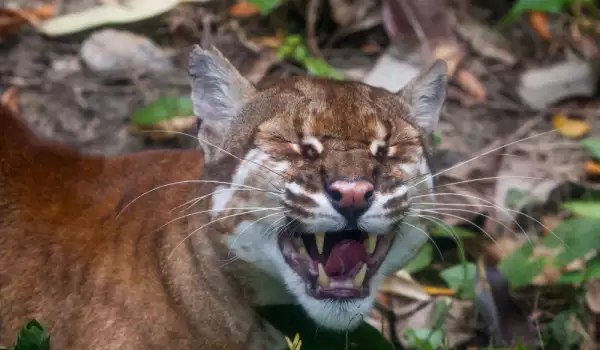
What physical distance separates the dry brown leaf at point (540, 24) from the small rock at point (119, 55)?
9.10ft

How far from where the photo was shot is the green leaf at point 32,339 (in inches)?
104

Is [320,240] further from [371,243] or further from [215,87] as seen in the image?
[215,87]

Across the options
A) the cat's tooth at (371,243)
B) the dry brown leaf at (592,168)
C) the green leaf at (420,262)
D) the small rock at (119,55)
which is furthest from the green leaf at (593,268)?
the small rock at (119,55)

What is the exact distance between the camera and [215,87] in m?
3.11

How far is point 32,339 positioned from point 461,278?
2.19 metres

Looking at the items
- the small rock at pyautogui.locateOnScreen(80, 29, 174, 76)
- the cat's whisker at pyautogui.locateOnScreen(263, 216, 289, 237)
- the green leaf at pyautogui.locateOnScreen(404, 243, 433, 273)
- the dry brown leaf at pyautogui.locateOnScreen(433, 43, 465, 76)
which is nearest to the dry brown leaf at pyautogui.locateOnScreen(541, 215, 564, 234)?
the green leaf at pyautogui.locateOnScreen(404, 243, 433, 273)

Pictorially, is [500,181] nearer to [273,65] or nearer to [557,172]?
[557,172]

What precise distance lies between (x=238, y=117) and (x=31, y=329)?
1021 millimetres

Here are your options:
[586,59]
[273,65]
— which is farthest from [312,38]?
[586,59]

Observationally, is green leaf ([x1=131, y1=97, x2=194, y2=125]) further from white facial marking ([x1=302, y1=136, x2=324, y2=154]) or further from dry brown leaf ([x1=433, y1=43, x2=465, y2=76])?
white facial marking ([x1=302, y1=136, x2=324, y2=154])

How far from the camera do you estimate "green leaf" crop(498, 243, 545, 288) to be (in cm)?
396

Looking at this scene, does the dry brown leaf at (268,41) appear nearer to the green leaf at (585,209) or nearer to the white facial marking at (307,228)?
the green leaf at (585,209)

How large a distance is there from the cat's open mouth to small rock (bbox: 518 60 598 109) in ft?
11.1

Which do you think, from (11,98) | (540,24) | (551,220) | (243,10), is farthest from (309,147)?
(540,24)
